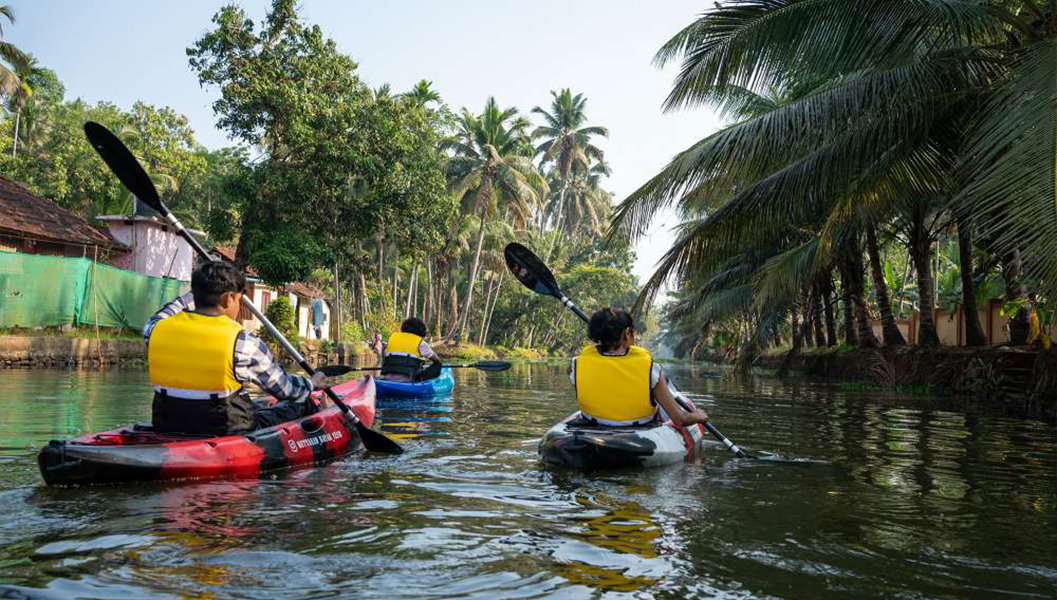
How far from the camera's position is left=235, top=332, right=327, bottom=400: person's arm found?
221 inches

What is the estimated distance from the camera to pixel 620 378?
21.3 ft

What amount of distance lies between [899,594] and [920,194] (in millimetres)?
8908

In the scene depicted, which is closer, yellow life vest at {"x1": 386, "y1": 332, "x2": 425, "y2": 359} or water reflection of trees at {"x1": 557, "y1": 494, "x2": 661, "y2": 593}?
water reflection of trees at {"x1": 557, "y1": 494, "x2": 661, "y2": 593}

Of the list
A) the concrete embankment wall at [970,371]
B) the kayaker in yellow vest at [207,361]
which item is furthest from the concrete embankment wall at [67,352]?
the concrete embankment wall at [970,371]

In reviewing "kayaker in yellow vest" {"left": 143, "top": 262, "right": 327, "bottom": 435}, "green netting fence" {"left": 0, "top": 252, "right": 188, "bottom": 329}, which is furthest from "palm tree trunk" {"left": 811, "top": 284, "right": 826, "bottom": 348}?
"kayaker in yellow vest" {"left": 143, "top": 262, "right": 327, "bottom": 435}

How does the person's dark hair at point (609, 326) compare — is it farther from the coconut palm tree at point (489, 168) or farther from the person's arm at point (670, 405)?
the coconut palm tree at point (489, 168)

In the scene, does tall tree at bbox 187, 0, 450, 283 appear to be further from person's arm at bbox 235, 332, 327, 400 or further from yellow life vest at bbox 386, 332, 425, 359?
person's arm at bbox 235, 332, 327, 400

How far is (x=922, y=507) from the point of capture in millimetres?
5211

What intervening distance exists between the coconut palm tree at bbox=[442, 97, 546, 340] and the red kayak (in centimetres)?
3086

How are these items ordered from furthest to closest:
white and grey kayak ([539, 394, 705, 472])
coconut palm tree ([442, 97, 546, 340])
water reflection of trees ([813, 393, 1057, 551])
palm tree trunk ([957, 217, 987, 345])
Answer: coconut palm tree ([442, 97, 546, 340]) < palm tree trunk ([957, 217, 987, 345]) < white and grey kayak ([539, 394, 705, 472]) < water reflection of trees ([813, 393, 1057, 551])

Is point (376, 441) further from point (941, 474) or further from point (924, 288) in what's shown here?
point (924, 288)

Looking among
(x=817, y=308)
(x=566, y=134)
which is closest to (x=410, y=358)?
(x=817, y=308)

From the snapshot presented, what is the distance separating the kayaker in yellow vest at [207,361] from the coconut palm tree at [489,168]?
3144cm

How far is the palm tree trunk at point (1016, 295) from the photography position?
12117 millimetres
